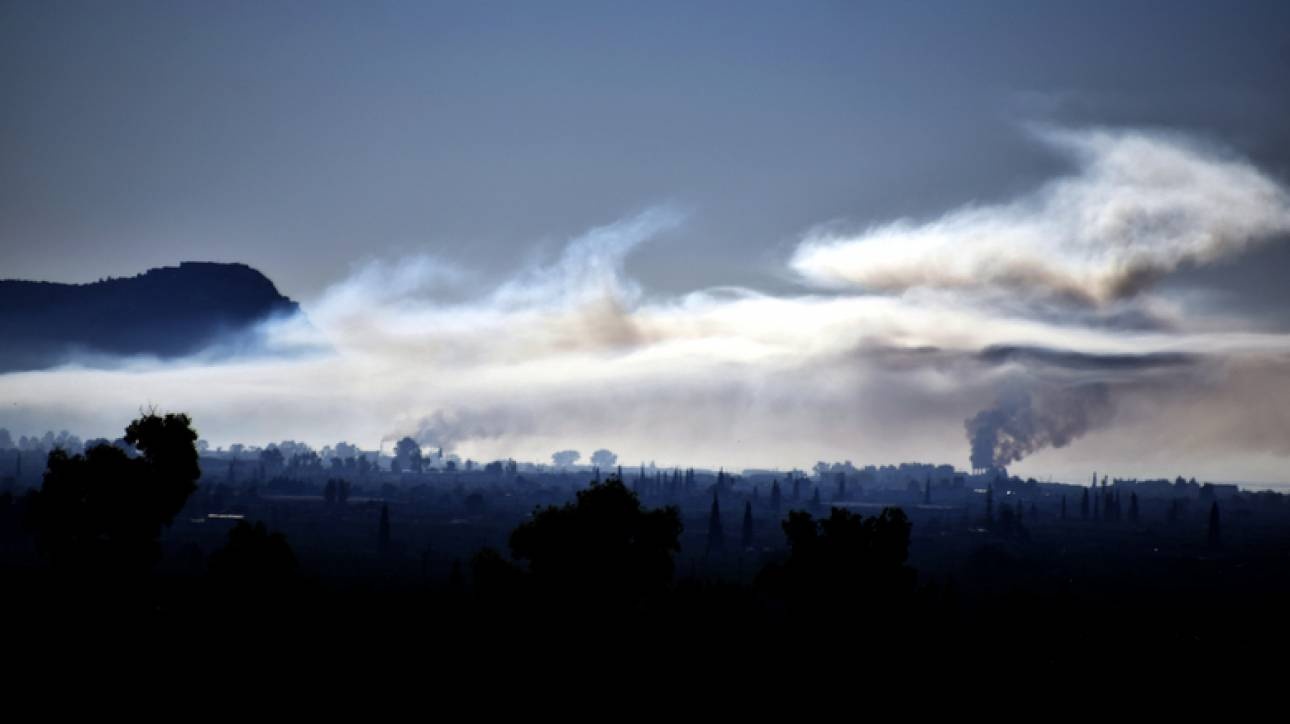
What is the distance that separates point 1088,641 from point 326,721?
393ft

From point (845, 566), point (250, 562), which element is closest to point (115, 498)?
point (250, 562)

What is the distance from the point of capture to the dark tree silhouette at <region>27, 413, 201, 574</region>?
104m

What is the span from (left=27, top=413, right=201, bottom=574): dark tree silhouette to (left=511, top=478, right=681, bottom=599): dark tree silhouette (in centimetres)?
3508

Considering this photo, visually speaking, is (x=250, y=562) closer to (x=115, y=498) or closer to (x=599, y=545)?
(x=115, y=498)

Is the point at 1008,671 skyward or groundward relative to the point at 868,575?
groundward

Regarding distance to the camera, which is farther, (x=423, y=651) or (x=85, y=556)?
(x=423, y=651)

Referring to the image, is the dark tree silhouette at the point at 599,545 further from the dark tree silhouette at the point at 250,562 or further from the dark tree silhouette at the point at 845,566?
the dark tree silhouette at the point at 250,562

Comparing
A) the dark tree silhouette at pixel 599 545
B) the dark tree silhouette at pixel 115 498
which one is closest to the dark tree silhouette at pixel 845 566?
the dark tree silhouette at pixel 599 545

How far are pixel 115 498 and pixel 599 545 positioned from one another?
4664 cm

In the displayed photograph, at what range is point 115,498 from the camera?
104 m

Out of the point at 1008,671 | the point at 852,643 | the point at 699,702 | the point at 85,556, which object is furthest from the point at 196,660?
the point at 1008,671

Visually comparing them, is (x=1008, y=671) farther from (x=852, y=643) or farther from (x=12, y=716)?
(x=12, y=716)

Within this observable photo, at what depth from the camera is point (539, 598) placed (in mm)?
104688

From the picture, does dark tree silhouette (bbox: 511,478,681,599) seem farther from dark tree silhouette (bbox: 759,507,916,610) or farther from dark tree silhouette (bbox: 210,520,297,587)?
dark tree silhouette (bbox: 210,520,297,587)
